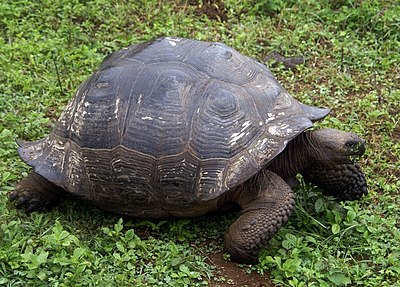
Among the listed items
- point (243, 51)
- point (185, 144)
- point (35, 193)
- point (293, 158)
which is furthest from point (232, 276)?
point (243, 51)

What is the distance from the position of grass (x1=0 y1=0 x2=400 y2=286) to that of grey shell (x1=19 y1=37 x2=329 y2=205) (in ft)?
1.08

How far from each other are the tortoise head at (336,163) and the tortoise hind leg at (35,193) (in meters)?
1.67

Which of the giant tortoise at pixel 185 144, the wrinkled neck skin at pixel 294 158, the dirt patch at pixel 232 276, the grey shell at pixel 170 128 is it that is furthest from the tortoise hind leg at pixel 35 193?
the wrinkled neck skin at pixel 294 158

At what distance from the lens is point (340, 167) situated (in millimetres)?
4848

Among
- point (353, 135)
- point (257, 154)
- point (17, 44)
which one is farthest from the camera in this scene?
point (17, 44)

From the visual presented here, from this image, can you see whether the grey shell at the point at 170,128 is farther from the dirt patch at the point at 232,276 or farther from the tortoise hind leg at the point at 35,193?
the dirt patch at the point at 232,276

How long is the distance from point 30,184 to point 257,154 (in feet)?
5.03

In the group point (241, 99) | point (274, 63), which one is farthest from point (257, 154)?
point (274, 63)

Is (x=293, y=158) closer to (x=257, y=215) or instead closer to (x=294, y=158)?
(x=294, y=158)

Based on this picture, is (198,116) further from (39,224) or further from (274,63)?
(274,63)

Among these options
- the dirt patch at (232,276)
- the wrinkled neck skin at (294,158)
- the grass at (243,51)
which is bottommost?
the dirt patch at (232,276)

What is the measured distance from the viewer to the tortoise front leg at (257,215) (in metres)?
4.27

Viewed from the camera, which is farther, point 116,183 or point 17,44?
point 17,44

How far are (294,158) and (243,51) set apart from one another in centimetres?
232
